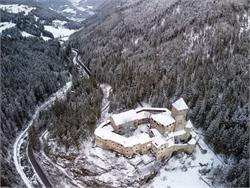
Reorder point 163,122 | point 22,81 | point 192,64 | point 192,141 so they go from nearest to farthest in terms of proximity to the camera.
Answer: point 163,122, point 192,141, point 22,81, point 192,64

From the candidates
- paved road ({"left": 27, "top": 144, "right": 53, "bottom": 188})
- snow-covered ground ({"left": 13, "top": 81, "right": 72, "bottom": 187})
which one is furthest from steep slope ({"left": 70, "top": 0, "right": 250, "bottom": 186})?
paved road ({"left": 27, "top": 144, "right": 53, "bottom": 188})

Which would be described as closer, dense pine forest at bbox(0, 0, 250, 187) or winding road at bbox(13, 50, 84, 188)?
winding road at bbox(13, 50, 84, 188)

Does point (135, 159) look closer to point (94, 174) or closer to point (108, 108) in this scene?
point (94, 174)

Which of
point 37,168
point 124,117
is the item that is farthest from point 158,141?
point 37,168

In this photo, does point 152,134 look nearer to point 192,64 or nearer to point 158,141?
point 158,141

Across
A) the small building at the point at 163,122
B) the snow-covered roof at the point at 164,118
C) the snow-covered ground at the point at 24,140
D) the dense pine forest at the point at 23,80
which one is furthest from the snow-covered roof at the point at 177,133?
the dense pine forest at the point at 23,80

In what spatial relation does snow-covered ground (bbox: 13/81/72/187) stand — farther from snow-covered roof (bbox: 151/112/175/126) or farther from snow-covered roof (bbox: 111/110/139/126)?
snow-covered roof (bbox: 151/112/175/126)

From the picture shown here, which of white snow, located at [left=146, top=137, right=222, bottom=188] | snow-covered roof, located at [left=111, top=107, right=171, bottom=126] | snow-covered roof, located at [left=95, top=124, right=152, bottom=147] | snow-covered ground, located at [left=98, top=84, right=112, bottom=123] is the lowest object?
white snow, located at [left=146, top=137, right=222, bottom=188]

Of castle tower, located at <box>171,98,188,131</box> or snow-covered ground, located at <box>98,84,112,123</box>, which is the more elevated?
castle tower, located at <box>171,98,188,131</box>
